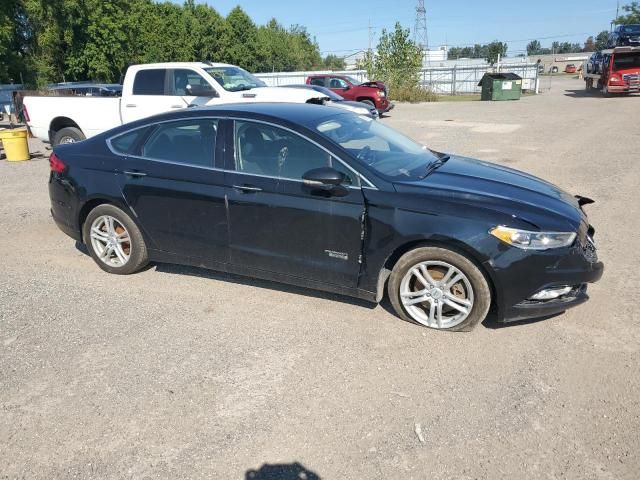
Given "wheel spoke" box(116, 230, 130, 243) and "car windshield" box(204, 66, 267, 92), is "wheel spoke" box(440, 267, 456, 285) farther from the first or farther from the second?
"car windshield" box(204, 66, 267, 92)

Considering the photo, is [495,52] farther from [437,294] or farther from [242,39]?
[437,294]

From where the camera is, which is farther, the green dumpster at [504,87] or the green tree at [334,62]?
the green tree at [334,62]

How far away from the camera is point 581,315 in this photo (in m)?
4.09

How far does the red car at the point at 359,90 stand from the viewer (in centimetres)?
2278

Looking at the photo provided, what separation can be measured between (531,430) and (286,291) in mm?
2361

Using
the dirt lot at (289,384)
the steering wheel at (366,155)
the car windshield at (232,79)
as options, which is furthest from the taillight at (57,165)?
the car windshield at (232,79)

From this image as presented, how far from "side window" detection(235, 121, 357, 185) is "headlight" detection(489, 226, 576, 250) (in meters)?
1.16

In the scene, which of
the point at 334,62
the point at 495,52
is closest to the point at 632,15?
the point at 495,52

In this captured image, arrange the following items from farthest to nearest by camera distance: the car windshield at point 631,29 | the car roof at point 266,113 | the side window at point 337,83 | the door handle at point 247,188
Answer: the car windshield at point 631,29 → the side window at point 337,83 → the car roof at point 266,113 → the door handle at point 247,188

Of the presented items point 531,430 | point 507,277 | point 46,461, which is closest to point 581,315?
point 507,277

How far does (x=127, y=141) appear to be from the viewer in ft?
16.0

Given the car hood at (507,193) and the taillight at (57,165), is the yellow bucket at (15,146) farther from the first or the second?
the car hood at (507,193)

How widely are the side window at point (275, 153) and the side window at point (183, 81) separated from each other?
22.5ft

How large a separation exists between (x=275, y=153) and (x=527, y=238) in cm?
200
